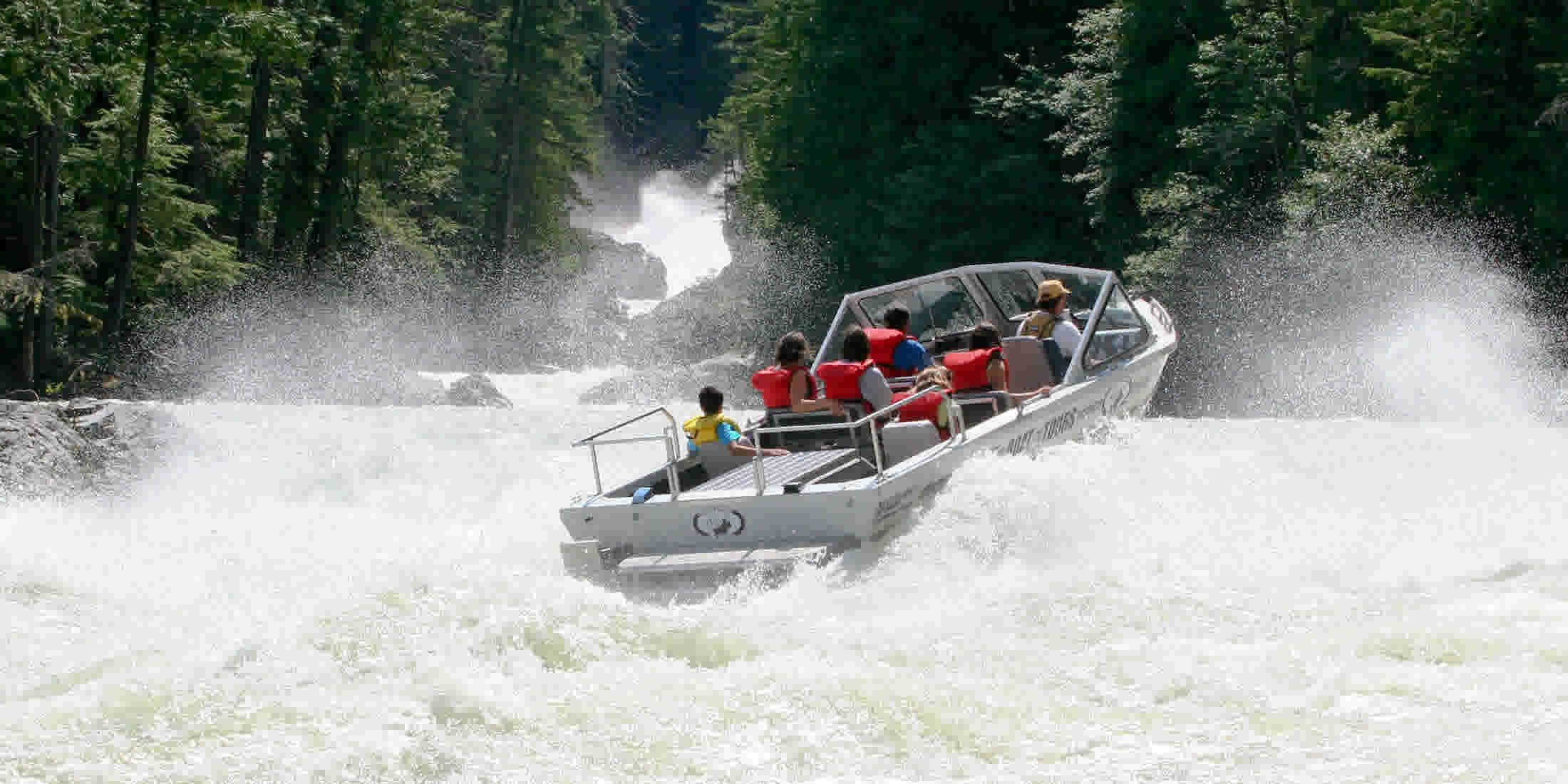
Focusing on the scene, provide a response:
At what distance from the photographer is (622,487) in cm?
1160

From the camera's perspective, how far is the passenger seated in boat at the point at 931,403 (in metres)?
12.4

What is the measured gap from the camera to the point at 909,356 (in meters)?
14.1

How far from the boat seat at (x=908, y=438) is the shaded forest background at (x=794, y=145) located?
13.2 metres

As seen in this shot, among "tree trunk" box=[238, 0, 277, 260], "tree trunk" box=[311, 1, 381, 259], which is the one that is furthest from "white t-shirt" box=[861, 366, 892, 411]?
"tree trunk" box=[311, 1, 381, 259]

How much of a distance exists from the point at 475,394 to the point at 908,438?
19.7 meters

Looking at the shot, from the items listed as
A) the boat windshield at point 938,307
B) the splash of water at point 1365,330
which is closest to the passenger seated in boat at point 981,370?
the boat windshield at point 938,307

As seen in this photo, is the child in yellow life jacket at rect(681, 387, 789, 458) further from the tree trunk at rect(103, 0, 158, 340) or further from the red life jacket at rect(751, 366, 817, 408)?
the tree trunk at rect(103, 0, 158, 340)

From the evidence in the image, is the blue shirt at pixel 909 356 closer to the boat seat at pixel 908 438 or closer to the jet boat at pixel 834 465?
the jet boat at pixel 834 465

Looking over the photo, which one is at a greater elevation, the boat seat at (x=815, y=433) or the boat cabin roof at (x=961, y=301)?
the boat cabin roof at (x=961, y=301)

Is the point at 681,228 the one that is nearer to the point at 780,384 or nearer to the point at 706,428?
the point at 780,384

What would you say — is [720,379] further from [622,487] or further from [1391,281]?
[622,487]

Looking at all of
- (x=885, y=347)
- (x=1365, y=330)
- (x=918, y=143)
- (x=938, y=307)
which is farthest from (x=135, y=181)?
(x=1365, y=330)

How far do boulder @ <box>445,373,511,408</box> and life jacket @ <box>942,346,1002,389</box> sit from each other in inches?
672

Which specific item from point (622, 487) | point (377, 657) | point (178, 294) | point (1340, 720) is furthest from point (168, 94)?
point (1340, 720)
